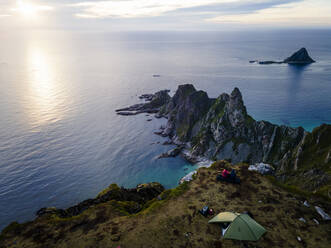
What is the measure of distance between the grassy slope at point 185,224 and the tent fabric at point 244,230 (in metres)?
0.79

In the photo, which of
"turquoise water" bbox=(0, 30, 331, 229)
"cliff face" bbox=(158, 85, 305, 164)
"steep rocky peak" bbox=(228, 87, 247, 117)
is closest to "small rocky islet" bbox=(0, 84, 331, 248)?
"cliff face" bbox=(158, 85, 305, 164)

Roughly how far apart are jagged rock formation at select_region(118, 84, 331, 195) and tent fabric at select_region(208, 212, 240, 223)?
1942 cm

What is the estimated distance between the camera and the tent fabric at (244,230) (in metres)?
22.6

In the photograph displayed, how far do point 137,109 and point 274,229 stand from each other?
97.0 m

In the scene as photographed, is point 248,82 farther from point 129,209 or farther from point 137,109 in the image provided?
point 129,209

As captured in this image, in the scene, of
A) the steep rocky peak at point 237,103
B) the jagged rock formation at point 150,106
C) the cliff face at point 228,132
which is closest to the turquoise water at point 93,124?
the jagged rock formation at point 150,106

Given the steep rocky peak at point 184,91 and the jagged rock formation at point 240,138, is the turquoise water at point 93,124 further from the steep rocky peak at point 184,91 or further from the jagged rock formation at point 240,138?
the steep rocky peak at point 184,91

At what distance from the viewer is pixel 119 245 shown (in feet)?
78.1

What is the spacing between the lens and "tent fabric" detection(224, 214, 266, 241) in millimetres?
22609

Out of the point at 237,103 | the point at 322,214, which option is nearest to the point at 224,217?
the point at 322,214

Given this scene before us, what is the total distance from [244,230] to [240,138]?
153ft

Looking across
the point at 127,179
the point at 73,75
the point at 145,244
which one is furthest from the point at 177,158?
the point at 73,75

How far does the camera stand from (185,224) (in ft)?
85.4

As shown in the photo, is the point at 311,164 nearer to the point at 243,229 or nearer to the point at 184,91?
the point at 243,229
